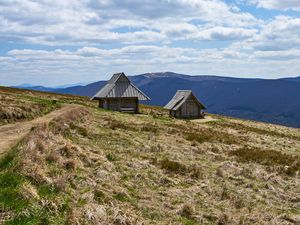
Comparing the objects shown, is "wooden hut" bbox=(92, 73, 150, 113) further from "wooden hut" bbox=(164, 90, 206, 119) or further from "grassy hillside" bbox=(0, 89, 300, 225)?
"grassy hillside" bbox=(0, 89, 300, 225)

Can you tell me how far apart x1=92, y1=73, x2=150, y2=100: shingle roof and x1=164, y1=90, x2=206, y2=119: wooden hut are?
26.6ft

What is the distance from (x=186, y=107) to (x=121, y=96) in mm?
13738

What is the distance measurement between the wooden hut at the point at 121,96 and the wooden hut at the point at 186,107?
26.6 ft

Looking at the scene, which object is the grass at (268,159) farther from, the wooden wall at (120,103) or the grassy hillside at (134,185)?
the wooden wall at (120,103)

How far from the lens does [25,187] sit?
892cm

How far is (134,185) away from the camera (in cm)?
1292

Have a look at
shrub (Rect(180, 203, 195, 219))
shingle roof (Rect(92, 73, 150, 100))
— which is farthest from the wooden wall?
shrub (Rect(180, 203, 195, 219))

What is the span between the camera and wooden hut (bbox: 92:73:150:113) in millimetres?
54375

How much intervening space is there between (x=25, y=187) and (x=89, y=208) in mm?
1678

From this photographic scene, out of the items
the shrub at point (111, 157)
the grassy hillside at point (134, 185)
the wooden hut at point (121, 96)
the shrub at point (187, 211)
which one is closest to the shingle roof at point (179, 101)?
the wooden hut at point (121, 96)

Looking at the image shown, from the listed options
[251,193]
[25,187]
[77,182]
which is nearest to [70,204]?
[25,187]

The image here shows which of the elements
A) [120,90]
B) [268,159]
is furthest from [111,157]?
[120,90]

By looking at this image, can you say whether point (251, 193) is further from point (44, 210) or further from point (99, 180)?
point (44, 210)

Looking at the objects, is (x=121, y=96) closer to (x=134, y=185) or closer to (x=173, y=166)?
(x=173, y=166)
